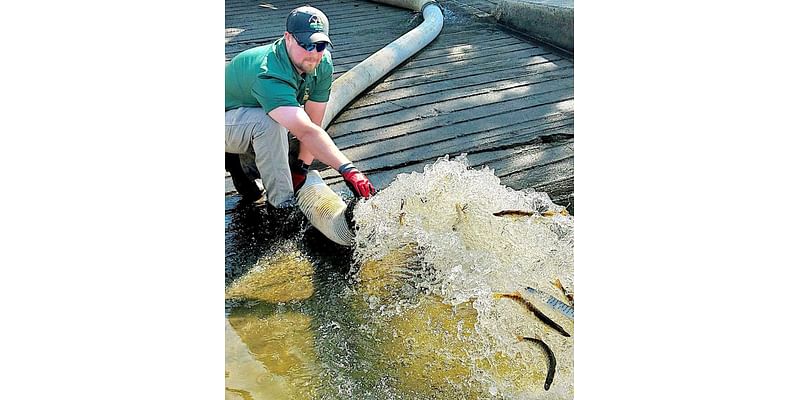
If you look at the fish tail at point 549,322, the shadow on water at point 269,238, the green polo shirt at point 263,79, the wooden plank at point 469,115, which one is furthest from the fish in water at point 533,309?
the green polo shirt at point 263,79

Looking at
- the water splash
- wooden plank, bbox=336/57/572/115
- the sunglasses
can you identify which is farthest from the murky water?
the sunglasses

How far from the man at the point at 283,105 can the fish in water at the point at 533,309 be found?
0.44 meters

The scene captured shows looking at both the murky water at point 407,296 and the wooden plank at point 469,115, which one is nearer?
the murky water at point 407,296

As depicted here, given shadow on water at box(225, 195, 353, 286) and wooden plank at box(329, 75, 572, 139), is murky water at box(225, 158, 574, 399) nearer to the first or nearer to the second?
shadow on water at box(225, 195, 353, 286)

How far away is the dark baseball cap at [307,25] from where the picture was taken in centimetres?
231

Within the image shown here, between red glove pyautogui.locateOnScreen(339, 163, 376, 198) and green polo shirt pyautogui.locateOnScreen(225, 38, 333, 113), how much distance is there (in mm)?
203

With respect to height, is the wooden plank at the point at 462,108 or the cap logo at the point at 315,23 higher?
the cap logo at the point at 315,23

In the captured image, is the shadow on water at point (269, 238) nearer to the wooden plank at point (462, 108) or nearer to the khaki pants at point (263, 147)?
the khaki pants at point (263, 147)

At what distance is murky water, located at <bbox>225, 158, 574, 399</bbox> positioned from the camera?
2.05m

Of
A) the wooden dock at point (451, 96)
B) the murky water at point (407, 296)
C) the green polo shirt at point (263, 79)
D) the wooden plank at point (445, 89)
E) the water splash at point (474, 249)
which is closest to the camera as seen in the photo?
the murky water at point (407, 296)

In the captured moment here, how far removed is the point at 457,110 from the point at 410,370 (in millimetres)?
794

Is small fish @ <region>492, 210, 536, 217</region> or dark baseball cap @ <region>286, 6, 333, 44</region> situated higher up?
dark baseball cap @ <region>286, 6, 333, 44</region>
